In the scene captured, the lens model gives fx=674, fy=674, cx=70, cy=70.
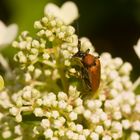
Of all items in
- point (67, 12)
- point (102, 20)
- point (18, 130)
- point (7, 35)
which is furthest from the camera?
point (102, 20)

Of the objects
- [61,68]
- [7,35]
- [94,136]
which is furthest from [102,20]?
[94,136]

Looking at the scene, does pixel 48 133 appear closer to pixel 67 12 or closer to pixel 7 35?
pixel 7 35

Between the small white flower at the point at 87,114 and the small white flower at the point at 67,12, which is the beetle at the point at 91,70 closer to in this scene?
the small white flower at the point at 87,114

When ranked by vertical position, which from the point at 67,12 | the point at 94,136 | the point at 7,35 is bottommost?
the point at 94,136

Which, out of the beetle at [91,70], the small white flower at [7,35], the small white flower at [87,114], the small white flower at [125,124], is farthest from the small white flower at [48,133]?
the small white flower at [7,35]

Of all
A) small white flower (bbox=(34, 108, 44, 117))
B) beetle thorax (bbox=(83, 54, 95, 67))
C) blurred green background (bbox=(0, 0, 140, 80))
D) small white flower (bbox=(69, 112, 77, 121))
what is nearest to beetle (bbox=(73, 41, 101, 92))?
beetle thorax (bbox=(83, 54, 95, 67))

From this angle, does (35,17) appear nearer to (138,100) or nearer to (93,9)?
(93,9)
